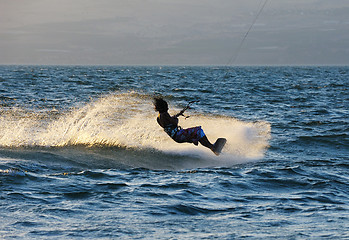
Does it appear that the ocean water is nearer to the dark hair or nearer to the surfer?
the surfer

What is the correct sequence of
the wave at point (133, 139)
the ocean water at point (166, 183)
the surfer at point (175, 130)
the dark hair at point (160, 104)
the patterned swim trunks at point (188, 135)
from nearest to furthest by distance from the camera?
1. the ocean water at point (166, 183)
2. the dark hair at point (160, 104)
3. the surfer at point (175, 130)
4. the patterned swim trunks at point (188, 135)
5. the wave at point (133, 139)

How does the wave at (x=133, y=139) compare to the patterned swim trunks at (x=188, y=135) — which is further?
the wave at (x=133, y=139)

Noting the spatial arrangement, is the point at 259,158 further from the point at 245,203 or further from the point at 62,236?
the point at 62,236

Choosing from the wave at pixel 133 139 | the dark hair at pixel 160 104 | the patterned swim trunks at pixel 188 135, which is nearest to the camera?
the dark hair at pixel 160 104

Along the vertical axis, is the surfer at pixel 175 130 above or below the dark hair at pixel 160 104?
below

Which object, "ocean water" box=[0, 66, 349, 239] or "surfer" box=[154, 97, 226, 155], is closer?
"ocean water" box=[0, 66, 349, 239]

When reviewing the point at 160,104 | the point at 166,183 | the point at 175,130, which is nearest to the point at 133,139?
the point at 175,130

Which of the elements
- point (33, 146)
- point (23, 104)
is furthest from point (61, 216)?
point (23, 104)

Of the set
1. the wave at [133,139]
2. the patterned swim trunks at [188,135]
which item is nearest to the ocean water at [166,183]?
the wave at [133,139]

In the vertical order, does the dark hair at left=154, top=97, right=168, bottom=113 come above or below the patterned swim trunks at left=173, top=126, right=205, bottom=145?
above

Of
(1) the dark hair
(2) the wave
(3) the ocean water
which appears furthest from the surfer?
(2) the wave

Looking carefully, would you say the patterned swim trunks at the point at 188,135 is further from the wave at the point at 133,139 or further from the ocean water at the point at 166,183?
the wave at the point at 133,139

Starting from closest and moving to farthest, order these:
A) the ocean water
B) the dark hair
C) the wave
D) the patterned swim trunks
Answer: the ocean water < the dark hair < the patterned swim trunks < the wave

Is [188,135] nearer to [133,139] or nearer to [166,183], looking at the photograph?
[166,183]
